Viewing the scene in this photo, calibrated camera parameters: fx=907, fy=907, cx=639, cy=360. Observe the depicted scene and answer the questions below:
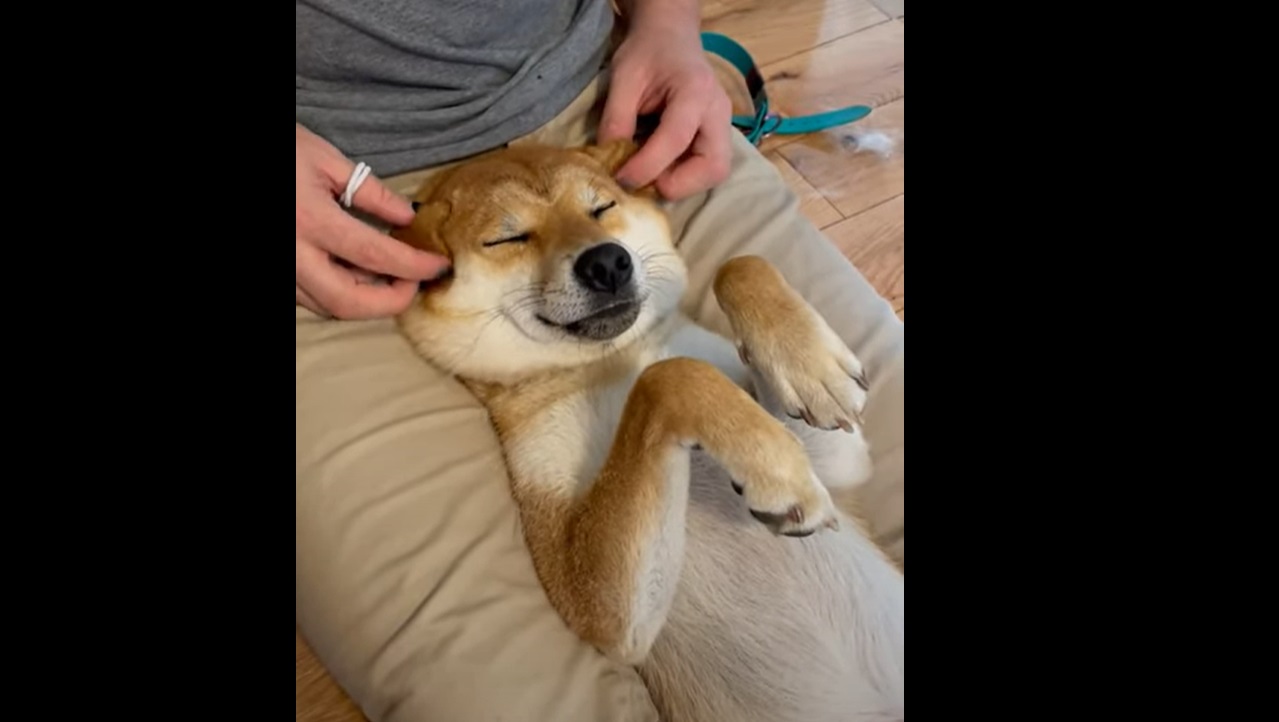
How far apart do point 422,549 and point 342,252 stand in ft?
1.44

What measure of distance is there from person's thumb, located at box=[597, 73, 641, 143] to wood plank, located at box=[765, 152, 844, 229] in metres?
0.82

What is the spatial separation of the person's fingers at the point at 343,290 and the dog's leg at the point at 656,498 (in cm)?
41

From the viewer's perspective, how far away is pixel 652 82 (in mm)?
1628

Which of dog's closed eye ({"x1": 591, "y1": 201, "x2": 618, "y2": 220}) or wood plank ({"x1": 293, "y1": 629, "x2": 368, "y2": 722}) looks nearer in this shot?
dog's closed eye ({"x1": 591, "y1": 201, "x2": 618, "y2": 220})

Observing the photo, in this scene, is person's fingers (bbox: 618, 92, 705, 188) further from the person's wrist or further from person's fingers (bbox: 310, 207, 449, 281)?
person's fingers (bbox: 310, 207, 449, 281)

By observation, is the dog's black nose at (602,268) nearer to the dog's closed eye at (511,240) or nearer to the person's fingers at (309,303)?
the dog's closed eye at (511,240)

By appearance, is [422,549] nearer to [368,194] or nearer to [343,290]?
[343,290]

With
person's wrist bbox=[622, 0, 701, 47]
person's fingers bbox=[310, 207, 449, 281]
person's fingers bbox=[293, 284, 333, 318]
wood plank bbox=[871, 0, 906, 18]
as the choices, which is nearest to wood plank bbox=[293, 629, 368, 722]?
person's fingers bbox=[293, 284, 333, 318]

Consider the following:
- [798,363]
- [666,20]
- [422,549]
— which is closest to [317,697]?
[422,549]

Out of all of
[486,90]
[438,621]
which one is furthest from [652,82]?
[438,621]

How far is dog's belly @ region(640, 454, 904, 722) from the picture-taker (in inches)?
47.5

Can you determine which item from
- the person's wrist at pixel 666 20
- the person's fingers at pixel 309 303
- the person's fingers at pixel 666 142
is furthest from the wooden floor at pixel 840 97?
the person's fingers at pixel 309 303
